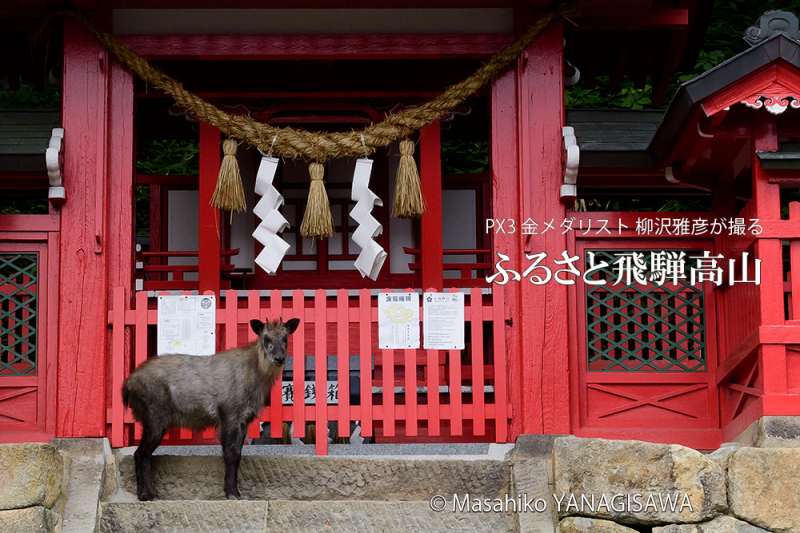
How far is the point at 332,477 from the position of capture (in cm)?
1007

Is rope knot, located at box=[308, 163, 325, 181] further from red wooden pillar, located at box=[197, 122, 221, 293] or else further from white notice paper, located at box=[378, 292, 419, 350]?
white notice paper, located at box=[378, 292, 419, 350]

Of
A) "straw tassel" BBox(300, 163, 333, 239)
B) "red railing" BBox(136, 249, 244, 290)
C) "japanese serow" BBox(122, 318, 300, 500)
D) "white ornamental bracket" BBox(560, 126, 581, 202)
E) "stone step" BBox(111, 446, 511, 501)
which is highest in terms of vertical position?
"white ornamental bracket" BBox(560, 126, 581, 202)

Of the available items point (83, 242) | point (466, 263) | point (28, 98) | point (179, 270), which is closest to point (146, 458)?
point (83, 242)

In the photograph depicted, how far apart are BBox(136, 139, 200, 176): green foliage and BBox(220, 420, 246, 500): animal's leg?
10785 millimetres

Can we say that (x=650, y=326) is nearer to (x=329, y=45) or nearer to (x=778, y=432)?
(x=778, y=432)

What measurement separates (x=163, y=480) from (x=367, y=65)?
4.88m

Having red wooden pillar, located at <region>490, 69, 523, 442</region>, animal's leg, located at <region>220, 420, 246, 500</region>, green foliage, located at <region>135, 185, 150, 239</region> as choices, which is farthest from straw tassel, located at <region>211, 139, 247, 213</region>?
green foliage, located at <region>135, 185, 150, 239</region>

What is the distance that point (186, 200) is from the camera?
14664 mm

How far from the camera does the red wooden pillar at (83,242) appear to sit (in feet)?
34.4

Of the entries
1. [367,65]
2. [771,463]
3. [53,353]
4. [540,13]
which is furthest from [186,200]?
[771,463]

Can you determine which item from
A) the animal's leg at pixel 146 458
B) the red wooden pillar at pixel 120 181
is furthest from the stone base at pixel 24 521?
the red wooden pillar at pixel 120 181

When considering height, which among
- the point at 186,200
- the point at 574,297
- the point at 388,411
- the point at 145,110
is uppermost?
the point at 145,110

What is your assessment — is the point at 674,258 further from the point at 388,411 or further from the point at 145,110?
the point at 145,110

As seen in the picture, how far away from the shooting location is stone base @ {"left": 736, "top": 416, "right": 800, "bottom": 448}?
947 centimetres
